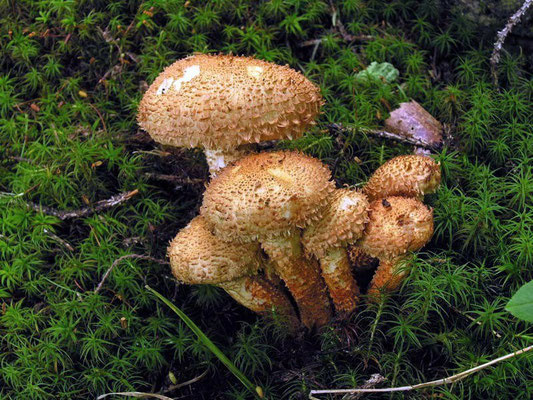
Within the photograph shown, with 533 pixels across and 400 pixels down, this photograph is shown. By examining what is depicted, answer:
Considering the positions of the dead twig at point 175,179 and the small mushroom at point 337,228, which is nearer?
the small mushroom at point 337,228

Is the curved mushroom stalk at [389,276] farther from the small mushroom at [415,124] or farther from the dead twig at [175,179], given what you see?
the dead twig at [175,179]

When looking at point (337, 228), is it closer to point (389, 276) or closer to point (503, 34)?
point (389, 276)

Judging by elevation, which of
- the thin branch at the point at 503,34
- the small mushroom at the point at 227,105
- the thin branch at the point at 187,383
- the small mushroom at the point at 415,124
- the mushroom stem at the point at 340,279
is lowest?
the thin branch at the point at 187,383

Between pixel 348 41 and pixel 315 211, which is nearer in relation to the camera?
pixel 315 211

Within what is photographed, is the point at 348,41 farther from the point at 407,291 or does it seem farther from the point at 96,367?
the point at 96,367

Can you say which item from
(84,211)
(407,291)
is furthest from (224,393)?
(84,211)

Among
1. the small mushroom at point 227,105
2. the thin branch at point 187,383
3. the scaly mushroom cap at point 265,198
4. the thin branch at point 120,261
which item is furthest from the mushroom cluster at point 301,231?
the thin branch at point 187,383
